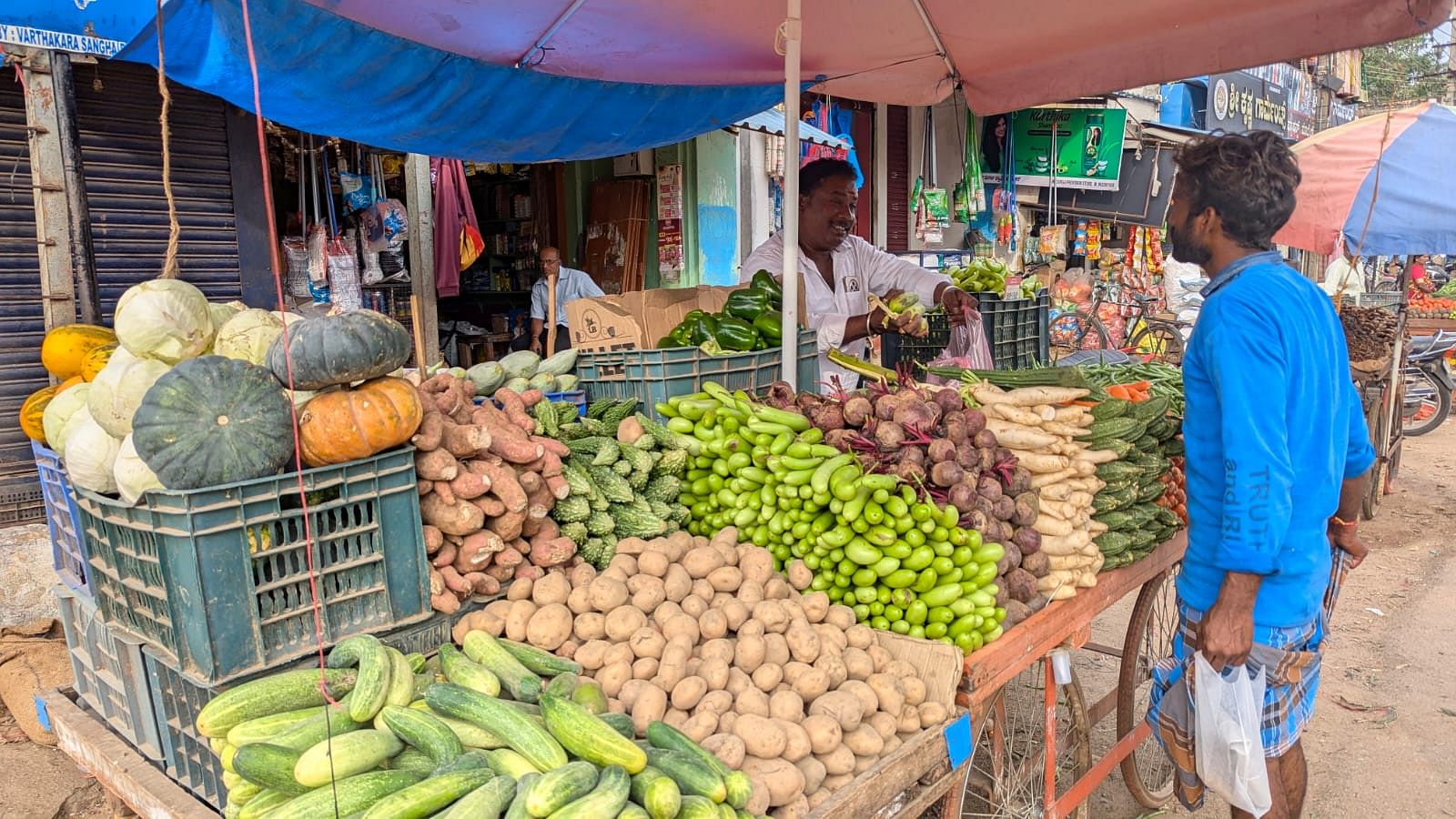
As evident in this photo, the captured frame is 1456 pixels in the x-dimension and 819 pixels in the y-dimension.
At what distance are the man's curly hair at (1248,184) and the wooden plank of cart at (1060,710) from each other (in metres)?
1.43

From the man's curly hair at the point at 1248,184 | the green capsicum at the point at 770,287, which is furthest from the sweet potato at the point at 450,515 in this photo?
the man's curly hair at the point at 1248,184

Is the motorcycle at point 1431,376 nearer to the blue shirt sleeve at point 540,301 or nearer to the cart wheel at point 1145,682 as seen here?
the cart wheel at point 1145,682

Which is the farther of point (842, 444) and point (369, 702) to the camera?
point (842, 444)

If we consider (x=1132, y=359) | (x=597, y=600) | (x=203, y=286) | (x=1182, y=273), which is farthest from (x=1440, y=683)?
(x=1182, y=273)

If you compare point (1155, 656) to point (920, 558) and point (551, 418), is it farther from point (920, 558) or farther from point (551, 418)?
point (551, 418)

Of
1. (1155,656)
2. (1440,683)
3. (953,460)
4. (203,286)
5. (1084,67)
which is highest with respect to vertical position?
(1084,67)

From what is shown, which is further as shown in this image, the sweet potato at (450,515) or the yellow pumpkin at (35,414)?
the yellow pumpkin at (35,414)

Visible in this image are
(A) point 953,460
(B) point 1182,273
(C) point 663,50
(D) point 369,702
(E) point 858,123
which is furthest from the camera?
(B) point 1182,273

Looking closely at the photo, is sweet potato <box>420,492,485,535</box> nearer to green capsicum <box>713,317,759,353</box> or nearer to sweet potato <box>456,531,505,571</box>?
sweet potato <box>456,531,505,571</box>

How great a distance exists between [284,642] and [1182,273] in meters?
17.7

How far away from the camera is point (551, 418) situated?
3262 mm

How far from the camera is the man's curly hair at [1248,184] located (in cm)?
276

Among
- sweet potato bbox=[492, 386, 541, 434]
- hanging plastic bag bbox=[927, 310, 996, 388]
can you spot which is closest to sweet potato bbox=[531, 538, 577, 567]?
sweet potato bbox=[492, 386, 541, 434]

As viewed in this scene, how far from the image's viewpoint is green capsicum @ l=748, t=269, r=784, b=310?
4266 mm
